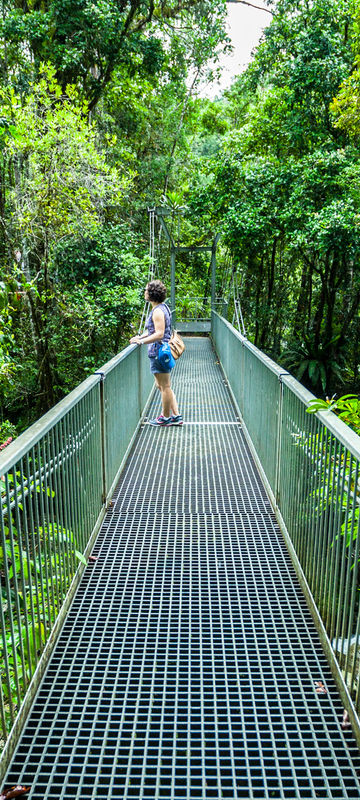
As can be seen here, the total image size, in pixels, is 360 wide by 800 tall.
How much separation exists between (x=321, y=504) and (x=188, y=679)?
1.06m

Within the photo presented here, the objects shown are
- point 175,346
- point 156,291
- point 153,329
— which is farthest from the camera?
point 175,346

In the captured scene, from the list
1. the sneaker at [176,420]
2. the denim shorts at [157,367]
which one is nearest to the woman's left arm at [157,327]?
the denim shorts at [157,367]

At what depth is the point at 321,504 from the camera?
2.90m

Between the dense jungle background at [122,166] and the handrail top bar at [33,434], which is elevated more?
the dense jungle background at [122,166]

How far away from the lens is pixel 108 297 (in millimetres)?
11023

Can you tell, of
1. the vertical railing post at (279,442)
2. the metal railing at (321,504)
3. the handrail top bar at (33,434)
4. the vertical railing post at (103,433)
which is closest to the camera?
the handrail top bar at (33,434)

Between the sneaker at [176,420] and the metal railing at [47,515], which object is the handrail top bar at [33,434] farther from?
the sneaker at [176,420]

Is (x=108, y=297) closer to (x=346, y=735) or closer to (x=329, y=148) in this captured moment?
(x=329, y=148)

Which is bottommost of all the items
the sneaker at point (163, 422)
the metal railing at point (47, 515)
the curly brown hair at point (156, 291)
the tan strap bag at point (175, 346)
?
the sneaker at point (163, 422)

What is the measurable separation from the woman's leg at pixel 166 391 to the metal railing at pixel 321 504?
1.69 meters

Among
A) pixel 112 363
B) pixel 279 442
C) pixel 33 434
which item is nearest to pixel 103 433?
pixel 112 363

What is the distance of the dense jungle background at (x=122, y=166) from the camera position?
31.0 ft

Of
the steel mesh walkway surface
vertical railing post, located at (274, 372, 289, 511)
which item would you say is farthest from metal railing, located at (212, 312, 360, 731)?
the steel mesh walkway surface

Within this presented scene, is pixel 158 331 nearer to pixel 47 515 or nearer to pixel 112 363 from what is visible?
pixel 112 363
